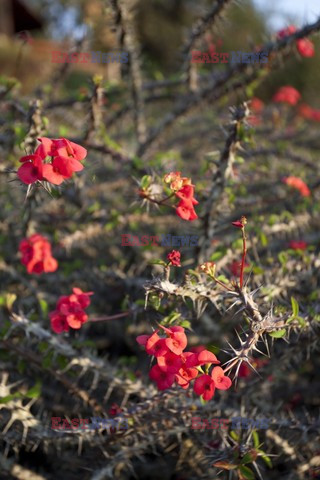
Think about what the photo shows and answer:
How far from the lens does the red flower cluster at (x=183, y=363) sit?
124cm

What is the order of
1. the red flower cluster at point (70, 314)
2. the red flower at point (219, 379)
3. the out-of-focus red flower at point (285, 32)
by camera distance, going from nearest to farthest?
1. the red flower at point (219, 379)
2. the red flower cluster at point (70, 314)
3. the out-of-focus red flower at point (285, 32)

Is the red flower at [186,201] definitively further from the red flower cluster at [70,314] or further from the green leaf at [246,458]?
the green leaf at [246,458]

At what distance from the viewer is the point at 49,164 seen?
132 cm

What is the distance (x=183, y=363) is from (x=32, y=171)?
743mm

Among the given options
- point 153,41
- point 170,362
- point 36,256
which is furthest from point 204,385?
point 153,41

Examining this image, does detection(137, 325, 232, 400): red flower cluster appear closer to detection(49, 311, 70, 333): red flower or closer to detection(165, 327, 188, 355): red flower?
detection(165, 327, 188, 355): red flower

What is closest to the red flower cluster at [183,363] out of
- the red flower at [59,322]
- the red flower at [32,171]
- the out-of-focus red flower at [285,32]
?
the red flower at [59,322]

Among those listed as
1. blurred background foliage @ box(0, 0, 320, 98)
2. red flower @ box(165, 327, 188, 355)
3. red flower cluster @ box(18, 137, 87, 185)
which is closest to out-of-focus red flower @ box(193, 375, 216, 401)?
red flower @ box(165, 327, 188, 355)

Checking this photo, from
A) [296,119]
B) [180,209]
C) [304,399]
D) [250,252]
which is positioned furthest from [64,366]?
[296,119]

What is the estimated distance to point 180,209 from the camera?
1.48 m

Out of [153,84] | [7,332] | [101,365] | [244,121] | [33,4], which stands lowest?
[33,4]

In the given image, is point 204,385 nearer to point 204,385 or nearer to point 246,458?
point 204,385

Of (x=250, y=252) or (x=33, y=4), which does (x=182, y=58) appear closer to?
(x=250, y=252)

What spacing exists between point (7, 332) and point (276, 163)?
2465 mm
